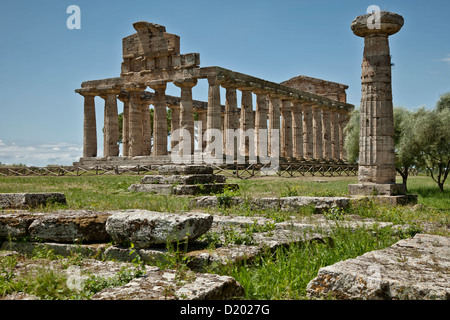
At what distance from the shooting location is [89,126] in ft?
132

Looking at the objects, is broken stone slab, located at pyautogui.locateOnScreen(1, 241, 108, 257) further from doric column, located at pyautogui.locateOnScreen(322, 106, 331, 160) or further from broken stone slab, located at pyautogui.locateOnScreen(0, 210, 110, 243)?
doric column, located at pyautogui.locateOnScreen(322, 106, 331, 160)

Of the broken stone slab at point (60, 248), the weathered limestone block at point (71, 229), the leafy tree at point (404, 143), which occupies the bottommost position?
the broken stone slab at point (60, 248)

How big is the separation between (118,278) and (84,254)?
1.90 m

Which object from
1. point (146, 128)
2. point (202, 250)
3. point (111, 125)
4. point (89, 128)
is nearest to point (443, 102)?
point (202, 250)

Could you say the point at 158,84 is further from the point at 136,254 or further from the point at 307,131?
the point at 136,254

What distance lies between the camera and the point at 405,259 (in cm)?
456

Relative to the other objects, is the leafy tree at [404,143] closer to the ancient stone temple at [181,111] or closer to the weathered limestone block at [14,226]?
the ancient stone temple at [181,111]

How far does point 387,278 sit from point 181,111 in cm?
3190

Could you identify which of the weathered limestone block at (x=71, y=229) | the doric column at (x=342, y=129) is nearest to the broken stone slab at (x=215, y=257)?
the weathered limestone block at (x=71, y=229)

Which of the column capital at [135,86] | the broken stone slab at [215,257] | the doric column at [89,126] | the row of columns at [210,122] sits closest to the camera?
the broken stone slab at [215,257]

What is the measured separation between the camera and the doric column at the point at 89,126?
39.7 meters

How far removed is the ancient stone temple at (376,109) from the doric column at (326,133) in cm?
3418
